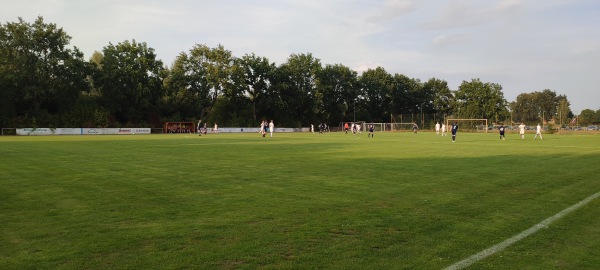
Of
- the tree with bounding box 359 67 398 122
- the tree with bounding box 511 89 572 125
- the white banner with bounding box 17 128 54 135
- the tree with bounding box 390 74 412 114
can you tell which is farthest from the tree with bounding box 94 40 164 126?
the tree with bounding box 511 89 572 125

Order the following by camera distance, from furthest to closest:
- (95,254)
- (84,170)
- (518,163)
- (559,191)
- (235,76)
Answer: (235,76), (518,163), (84,170), (559,191), (95,254)

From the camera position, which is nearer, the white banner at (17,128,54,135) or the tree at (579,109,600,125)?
the white banner at (17,128,54,135)

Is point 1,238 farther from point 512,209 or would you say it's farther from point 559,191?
point 559,191

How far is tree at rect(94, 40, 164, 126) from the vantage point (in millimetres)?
69812

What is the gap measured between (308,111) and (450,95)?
4119 centimetres

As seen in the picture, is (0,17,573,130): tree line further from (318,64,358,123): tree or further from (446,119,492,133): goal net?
(446,119,492,133): goal net

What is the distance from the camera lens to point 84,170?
42.4 feet

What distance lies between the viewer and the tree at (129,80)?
69812 millimetres

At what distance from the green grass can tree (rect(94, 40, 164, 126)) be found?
62.5 meters

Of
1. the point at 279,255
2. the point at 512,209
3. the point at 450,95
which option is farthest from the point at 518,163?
the point at 450,95

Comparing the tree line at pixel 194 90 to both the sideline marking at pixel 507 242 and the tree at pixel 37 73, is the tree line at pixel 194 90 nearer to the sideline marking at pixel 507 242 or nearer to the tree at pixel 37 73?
the tree at pixel 37 73

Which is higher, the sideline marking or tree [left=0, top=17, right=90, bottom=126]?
tree [left=0, top=17, right=90, bottom=126]

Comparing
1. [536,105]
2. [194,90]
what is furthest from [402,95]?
[536,105]

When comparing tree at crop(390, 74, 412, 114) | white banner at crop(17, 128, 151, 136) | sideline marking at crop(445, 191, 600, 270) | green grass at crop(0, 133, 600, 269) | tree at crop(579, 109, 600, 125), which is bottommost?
sideline marking at crop(445, 191, 600, 270)
